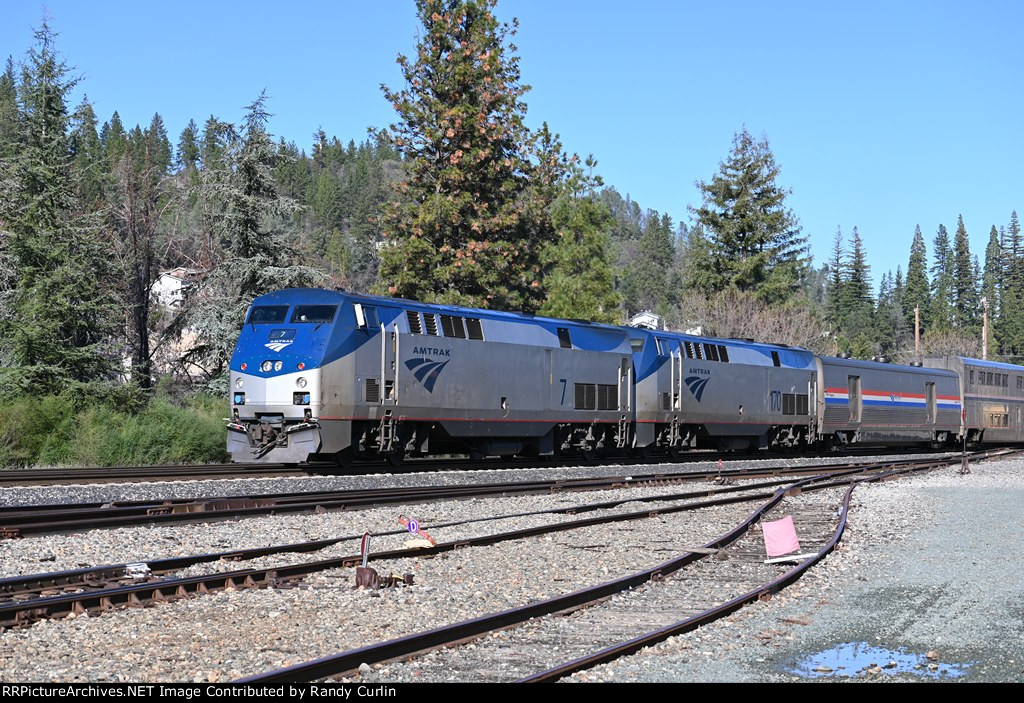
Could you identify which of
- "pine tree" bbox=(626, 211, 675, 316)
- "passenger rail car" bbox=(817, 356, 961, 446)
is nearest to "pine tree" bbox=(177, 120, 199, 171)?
"pine tree" bbox=(626, 211, 675, 316)

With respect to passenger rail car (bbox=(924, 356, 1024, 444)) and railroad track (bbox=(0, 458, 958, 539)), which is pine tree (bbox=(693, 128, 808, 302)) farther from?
railroad track (bbox=(0, 458, 958, 539))

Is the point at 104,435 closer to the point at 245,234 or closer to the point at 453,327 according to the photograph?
the point at 453,327

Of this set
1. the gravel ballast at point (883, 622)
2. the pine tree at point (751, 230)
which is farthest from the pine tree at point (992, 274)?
the gravel ballast at point (883, 622)

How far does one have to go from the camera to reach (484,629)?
26.8ft

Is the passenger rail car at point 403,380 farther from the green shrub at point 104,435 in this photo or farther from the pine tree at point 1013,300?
the pine tree at point 1013,300

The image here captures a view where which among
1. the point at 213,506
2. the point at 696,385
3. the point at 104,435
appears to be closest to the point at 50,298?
the point at 104,435

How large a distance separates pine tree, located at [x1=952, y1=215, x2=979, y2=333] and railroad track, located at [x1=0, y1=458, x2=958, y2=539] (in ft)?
484

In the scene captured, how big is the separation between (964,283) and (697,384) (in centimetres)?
14346

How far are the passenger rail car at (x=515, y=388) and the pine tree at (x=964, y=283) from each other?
126m

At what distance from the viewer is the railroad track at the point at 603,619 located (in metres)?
6.82

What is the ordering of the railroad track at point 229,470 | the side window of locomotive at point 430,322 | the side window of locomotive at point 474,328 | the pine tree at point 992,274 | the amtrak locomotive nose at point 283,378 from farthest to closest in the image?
1. the pine tree at point 992,274
2. the side window of locomotive at point 474,328
3. the side window of locomotive at point 430,322
4. the amtrak locomotive nose at point 283,378
5. the railroad track at point 229,470

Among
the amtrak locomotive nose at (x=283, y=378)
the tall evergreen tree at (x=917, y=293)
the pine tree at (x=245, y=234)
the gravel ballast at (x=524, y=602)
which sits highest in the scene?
the tall evergreen tree at (x=917, y=293)

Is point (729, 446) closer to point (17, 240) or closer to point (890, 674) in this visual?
point (17, 240)

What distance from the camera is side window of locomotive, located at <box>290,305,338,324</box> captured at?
21.0m
